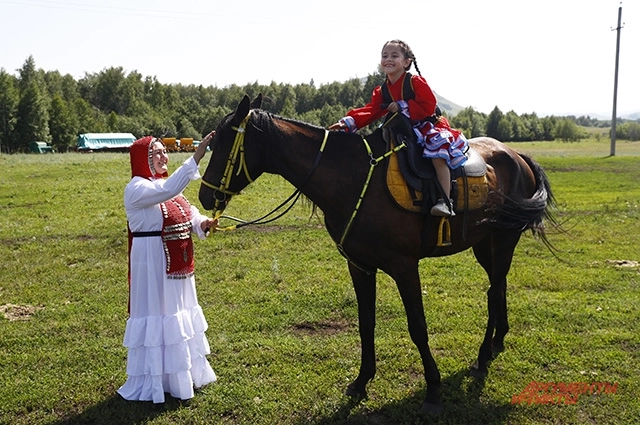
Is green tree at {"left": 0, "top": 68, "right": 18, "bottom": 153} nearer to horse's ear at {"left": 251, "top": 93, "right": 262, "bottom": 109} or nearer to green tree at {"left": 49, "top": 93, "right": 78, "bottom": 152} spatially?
green tree at {"left": 49, "top": 93, "right": 78, "bottom": 152}

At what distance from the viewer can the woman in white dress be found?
14.0 feet

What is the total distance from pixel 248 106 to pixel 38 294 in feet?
18.3

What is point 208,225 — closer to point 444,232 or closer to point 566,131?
point 444,232

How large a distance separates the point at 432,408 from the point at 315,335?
1.96 m

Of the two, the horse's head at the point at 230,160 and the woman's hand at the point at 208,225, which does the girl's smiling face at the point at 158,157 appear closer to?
the woman's hand at the point at 208,225

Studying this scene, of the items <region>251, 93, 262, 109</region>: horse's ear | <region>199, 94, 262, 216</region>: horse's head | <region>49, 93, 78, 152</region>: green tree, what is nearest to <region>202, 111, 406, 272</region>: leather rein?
<region>199, 94, 262, 216</region>: horse's head

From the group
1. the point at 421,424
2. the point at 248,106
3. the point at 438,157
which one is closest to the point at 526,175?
the point at 438,157

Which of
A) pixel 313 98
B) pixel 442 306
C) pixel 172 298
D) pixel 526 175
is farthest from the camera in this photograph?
pixel 313 98

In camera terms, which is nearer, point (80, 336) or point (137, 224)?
point (137, 224)

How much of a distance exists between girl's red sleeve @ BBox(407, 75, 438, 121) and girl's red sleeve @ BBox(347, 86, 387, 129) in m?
0.30

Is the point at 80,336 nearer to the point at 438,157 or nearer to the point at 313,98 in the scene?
the point at 438,157

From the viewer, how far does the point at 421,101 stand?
4156 mm

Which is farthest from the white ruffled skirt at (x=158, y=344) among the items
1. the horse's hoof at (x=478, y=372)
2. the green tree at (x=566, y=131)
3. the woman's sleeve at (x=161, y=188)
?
the green tree at (x=566, y=131)

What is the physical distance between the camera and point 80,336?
5797 millimetres
